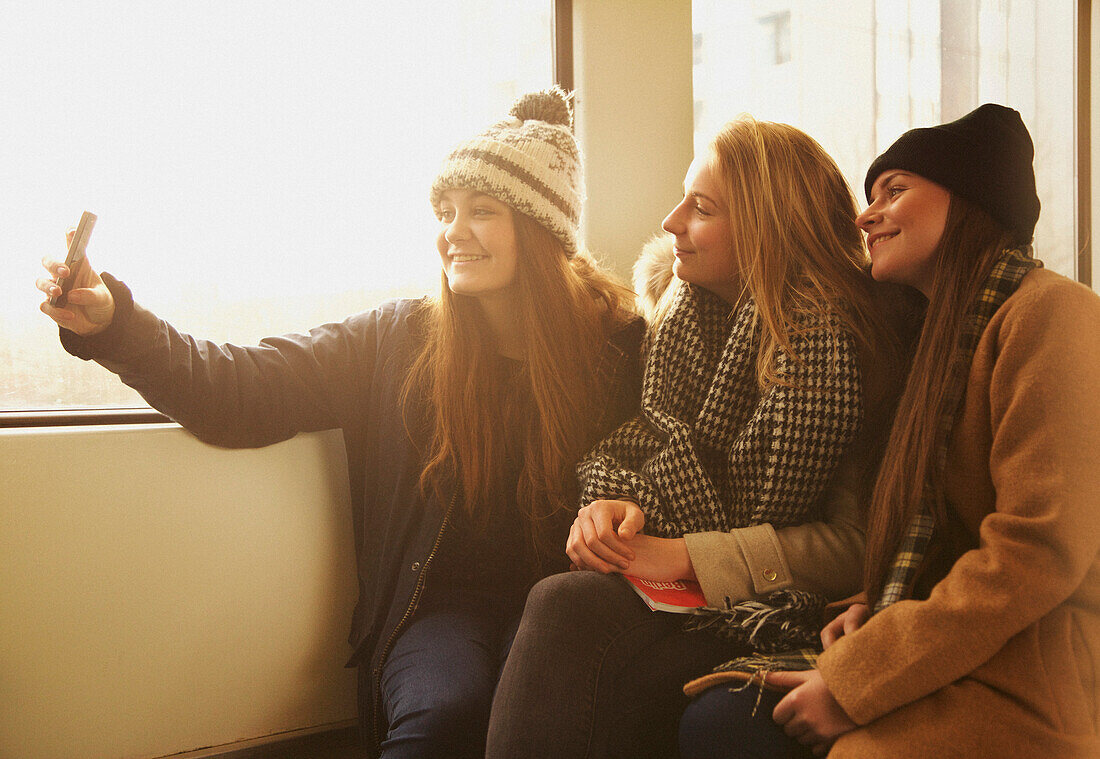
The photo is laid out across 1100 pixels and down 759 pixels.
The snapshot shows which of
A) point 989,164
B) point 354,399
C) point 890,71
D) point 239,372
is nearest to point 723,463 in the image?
point 989,164

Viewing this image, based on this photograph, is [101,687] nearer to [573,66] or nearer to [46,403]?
[46,403]

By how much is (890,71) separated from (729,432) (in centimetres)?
168

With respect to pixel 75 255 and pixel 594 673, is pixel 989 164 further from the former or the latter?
pixel 75 255

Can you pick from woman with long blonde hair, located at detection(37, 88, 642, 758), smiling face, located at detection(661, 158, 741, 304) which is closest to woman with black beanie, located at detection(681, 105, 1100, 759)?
smiling face, located at detection(661, 158, 741, 304)

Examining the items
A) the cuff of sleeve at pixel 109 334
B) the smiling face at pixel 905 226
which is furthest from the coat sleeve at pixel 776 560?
the cuff of sleeve at pixel 109 334

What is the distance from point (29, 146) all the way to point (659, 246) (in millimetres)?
1120

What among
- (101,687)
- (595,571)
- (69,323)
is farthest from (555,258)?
(101,687)

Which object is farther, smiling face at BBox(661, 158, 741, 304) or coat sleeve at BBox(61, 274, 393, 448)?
smiling face at BBox(661, 158, 741, 304)

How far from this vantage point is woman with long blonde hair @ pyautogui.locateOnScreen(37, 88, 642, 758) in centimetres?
126

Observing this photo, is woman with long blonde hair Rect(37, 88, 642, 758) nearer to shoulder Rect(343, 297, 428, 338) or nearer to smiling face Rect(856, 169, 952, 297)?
shoulder Rect(343, 297, 428, 338)

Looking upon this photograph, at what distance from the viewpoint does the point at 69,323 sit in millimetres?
1125

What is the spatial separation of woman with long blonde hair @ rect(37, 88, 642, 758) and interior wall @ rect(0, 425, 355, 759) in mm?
70

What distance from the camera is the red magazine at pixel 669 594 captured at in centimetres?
105

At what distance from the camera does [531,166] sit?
136cm
